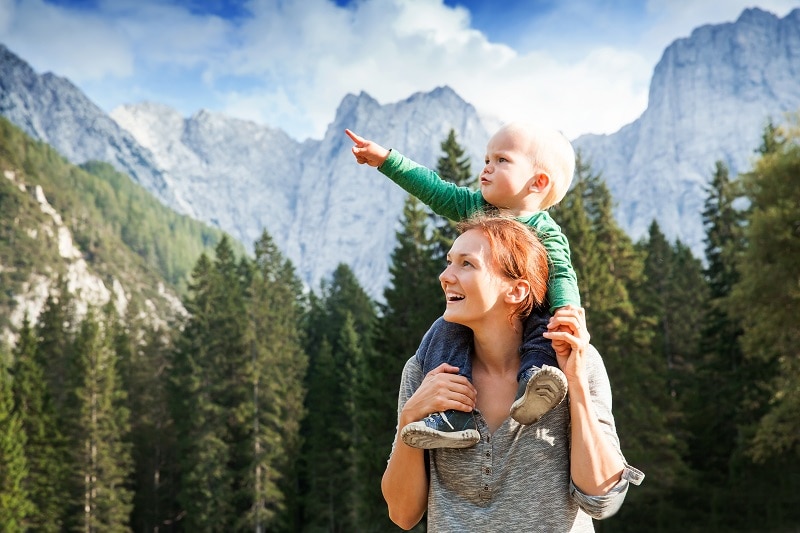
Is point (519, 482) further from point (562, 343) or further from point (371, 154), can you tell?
point (371, 154)

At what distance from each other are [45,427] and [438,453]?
137ft

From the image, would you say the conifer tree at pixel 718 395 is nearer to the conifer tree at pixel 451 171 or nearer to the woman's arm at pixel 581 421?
the conifer tree at pixel 451 171

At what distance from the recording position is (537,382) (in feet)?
7.09

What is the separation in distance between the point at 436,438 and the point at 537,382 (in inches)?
13.5

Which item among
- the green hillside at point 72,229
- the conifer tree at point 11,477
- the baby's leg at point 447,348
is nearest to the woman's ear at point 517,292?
the baby's leg at point 447,348

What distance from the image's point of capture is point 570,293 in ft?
8.00

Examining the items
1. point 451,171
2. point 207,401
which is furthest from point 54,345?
point 451,171

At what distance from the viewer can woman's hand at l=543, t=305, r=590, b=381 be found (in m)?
2.24

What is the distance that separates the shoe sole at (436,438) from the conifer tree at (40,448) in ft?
123

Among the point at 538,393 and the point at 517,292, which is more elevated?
the point at 517,292

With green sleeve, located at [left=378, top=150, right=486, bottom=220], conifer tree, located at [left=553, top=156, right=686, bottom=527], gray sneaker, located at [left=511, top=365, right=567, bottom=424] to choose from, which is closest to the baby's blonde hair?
green sleeve, located at [left=378, top=150, right=486, bottom=220]

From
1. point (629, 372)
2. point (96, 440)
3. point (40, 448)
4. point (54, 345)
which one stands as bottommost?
point (629, 372)

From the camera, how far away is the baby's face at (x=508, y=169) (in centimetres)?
275

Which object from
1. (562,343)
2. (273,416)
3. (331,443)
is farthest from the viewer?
(331,443)
